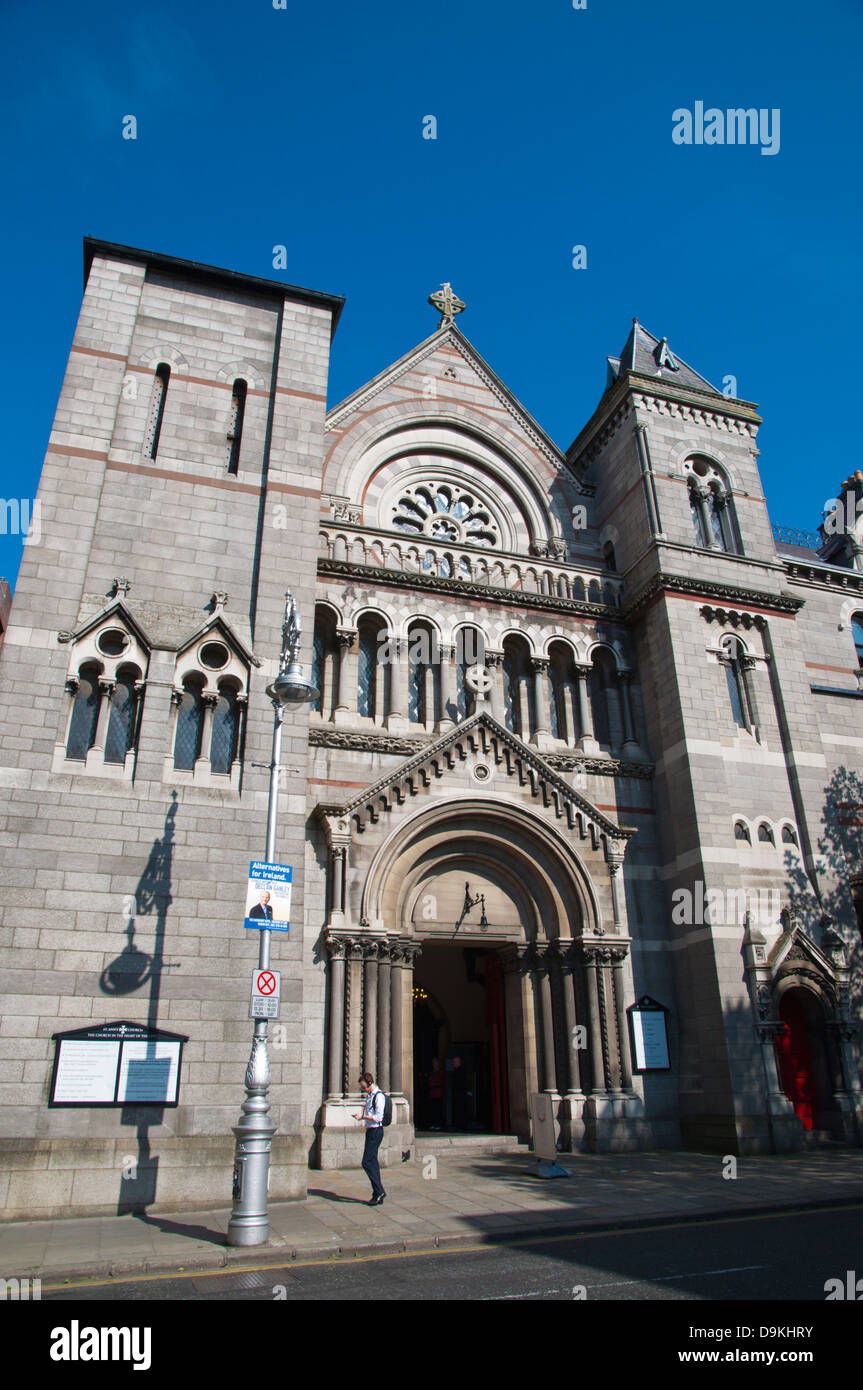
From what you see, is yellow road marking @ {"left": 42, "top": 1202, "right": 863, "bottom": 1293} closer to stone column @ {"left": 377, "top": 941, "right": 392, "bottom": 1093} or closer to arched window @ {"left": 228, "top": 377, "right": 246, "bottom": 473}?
stone column @ {"left": 377, "top": 941, "right": 392, "bottom": 1093}

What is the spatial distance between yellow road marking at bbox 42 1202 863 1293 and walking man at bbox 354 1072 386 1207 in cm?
279

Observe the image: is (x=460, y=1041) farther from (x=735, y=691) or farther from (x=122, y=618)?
(x=122, y=618)

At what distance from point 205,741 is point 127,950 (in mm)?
4190

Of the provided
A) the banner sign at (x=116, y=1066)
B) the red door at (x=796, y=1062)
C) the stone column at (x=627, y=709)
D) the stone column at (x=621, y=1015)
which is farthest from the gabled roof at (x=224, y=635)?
the red door at (x=796, y=1062)

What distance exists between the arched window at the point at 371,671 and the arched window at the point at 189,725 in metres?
4.86

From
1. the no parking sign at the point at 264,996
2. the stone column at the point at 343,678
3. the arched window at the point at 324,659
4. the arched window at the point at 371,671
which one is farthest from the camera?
the arched window at the point at 371,671

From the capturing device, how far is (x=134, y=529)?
59.2 ft

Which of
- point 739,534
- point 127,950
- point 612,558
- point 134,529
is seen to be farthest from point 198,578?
point 739,534

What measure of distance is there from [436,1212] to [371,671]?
12.9 metres

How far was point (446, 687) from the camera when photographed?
2202 centimetres

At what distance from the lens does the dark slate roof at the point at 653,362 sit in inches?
1129

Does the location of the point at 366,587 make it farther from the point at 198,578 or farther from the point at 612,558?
the point at 612,558

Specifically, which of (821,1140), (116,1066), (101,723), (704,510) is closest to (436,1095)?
(821,1140)

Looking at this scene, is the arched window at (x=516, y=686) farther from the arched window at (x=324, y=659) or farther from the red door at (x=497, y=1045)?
the red door at (x=497, y=1045)
